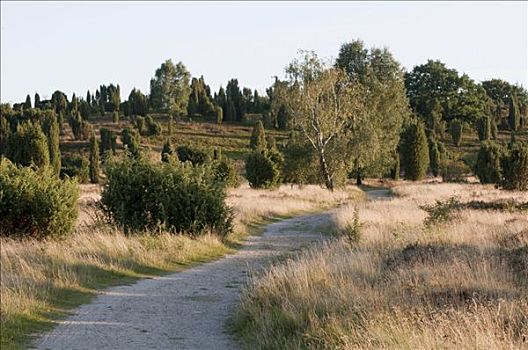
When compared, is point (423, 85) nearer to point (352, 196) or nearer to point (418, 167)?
point (418, 167)

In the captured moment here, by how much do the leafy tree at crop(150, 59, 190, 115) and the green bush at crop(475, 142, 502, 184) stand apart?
62.0 m

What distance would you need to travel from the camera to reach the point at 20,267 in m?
11.8

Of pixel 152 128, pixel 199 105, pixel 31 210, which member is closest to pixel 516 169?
pixel 31 210

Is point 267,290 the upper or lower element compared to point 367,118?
lower

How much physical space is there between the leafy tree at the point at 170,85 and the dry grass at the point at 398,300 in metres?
96.0

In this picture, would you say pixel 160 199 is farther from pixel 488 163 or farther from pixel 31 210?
pixel 488 163

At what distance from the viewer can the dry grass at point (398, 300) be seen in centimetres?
655

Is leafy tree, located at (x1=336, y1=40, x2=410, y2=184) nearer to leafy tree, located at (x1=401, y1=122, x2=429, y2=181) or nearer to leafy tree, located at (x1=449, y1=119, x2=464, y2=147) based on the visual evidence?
leafy tree, located at (x1=401, y1=122, x2=429, y2=181)

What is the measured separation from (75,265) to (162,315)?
12.6 feet

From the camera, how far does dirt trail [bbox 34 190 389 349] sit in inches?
327

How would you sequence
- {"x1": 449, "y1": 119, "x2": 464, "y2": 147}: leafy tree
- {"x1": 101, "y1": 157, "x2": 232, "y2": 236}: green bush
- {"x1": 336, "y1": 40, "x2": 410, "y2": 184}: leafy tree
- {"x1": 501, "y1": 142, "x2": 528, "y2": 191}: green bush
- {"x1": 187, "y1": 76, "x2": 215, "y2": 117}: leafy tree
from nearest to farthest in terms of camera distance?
{"x1": 101, "y1": 157, "x2": 232, "y2": 236}: green bush, {"x1": 501, "y1": 142, "x2": 528, "y2": 191}: green bush, {"x1": 336, "y1": 40, "x2": 410, "y2": 184}: leafy tree, {"x1": 449, "y1": 119, "x2": 464, "y2": 147}: leafy tree, {"x1": 187, "y1": 76, "x2": 215, "y2": 117}: leafy tree

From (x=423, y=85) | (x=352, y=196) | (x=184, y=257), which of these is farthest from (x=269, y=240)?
(x=423, y=85)

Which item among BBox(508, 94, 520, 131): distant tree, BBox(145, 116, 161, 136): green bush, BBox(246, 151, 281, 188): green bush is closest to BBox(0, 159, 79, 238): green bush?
BBox(246, 151, 281, 188): green bush

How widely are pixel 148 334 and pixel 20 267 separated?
4325mm
